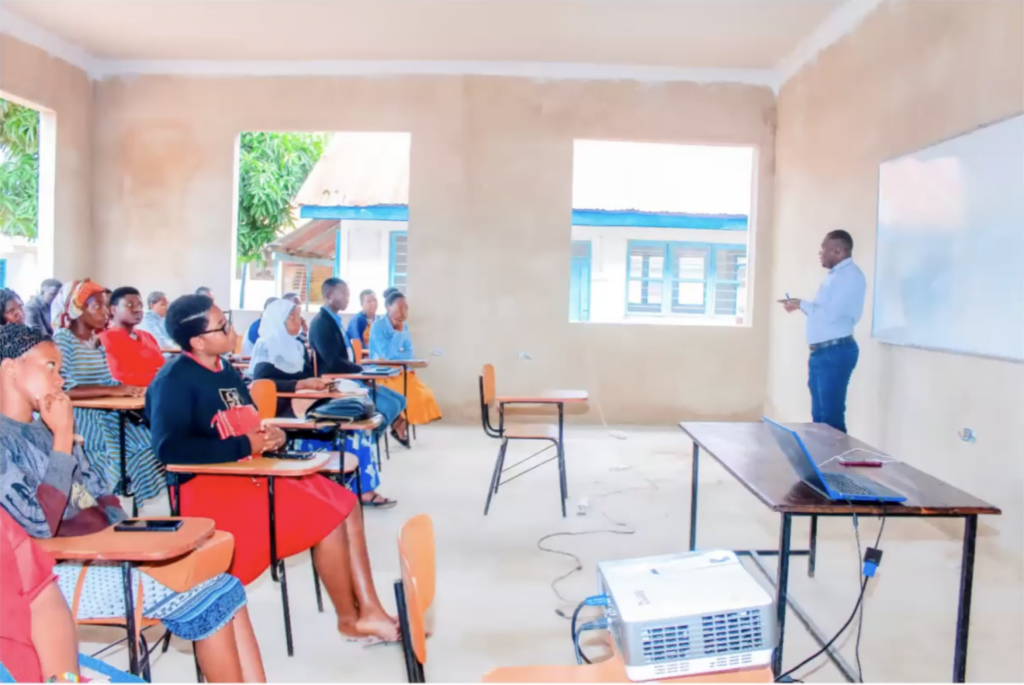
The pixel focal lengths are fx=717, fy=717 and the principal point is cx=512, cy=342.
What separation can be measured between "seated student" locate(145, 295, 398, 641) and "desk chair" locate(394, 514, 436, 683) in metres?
0.94

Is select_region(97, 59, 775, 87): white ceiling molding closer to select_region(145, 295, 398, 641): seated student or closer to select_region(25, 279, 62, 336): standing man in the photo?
select_region(25, 279, 62, 336): standing man

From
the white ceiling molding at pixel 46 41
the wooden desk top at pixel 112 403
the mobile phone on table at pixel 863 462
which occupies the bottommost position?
the wooden desk top at pixel 112 403

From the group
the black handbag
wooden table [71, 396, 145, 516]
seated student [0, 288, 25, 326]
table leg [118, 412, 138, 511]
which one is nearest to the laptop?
the black handbag

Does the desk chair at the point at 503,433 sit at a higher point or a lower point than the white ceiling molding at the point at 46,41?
lower

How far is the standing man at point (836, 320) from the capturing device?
169 inches

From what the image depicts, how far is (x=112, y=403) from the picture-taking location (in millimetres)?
3223

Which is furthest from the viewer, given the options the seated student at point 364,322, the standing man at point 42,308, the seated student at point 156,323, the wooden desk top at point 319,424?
the seated student at point 364,322

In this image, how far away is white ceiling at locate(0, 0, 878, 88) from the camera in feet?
17.8

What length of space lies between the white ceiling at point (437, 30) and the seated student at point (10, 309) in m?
2.48

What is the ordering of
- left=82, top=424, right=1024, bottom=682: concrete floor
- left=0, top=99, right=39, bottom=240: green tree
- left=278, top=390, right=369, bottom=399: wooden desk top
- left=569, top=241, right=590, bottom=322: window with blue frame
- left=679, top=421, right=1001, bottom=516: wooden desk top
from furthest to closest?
left=569, top=241, right=590, bottom=322: window with blue frame → left=0, top=99, right=39, bottom=240: green tree → left=278, top=390, right=369, bottom=399: wooden desk top → left=82, top=424, right=1024, bottom=682: concrete floor → left=679, top=421, right=1001, bottom=516: wooden desk top

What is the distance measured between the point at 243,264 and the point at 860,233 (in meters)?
10.5

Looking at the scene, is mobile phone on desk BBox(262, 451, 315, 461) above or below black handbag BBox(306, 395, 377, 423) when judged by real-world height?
below

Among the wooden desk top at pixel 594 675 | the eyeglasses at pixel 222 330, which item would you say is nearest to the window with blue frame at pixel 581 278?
the eyeglasses at pixel 222 330

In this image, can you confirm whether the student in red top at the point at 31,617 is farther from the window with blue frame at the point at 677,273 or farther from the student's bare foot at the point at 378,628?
the window with blue frame at the point at 677,273
